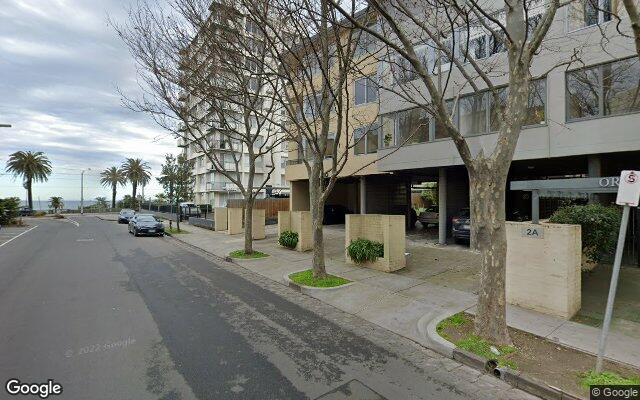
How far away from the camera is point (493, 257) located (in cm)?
533

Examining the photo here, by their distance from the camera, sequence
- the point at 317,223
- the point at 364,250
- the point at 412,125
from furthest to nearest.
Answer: the point at 412,125
the point at 364,250
the point at 317,223

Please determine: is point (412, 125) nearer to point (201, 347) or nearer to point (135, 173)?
point (201, 347)

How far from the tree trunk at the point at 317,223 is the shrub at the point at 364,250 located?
1.66 meters

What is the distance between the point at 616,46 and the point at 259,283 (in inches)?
486

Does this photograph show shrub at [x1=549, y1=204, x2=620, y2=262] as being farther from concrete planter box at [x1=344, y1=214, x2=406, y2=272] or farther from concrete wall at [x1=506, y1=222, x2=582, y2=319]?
concrete planter box at [x1=344, y1=214, x2=406, y2=272]

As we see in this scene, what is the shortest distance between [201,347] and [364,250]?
6.21 metres

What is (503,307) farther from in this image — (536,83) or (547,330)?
(536,83)

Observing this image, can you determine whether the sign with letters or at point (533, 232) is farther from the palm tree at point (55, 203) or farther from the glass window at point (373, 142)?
the palm tree at point (55, 203)

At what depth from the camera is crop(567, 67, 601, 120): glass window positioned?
10.4 metres

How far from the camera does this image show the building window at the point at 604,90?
980 centimetres

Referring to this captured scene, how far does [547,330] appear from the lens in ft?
A: 18.9

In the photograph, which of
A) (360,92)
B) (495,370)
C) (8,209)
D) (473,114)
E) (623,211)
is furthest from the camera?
(8,209)

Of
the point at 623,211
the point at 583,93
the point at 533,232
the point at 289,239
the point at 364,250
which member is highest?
the point at 583,93

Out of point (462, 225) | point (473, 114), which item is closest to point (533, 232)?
point (462, 225)
